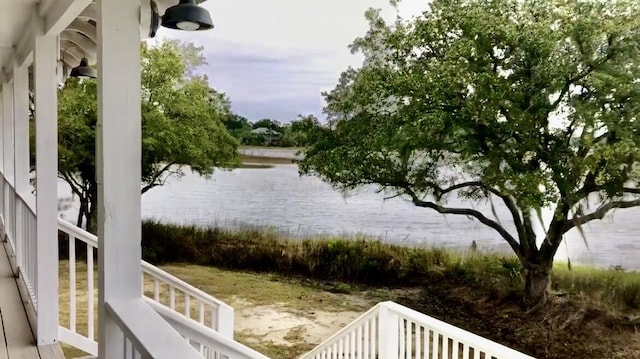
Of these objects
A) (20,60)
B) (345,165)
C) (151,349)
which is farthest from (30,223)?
(345,165)

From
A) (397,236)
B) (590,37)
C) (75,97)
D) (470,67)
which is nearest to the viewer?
(590,37)

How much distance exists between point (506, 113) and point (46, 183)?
3753 millimetres

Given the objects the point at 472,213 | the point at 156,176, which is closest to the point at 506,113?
the point at 472,213

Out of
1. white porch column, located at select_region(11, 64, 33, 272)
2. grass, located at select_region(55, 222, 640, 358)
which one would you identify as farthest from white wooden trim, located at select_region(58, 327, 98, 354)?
grass, located at select_region(55, 222, 640, 358)

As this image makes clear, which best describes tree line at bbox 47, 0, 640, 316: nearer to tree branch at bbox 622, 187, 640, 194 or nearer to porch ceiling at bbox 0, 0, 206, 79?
tree branch at bbox 622, 187, 640, 194

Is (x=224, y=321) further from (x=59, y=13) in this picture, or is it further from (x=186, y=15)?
(x=186, y=15)

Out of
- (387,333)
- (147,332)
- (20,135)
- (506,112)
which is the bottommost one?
(387,333)

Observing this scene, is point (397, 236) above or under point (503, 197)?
under

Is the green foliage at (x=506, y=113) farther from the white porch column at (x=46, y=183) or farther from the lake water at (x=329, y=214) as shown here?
the white porch column at (x=46, y=183)

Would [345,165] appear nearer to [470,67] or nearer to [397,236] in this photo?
[397,236]

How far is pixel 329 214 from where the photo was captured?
19.3 feet

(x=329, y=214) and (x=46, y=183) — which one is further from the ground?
(x=46, y=183)

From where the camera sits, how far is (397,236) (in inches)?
218

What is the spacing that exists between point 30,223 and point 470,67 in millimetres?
3677
